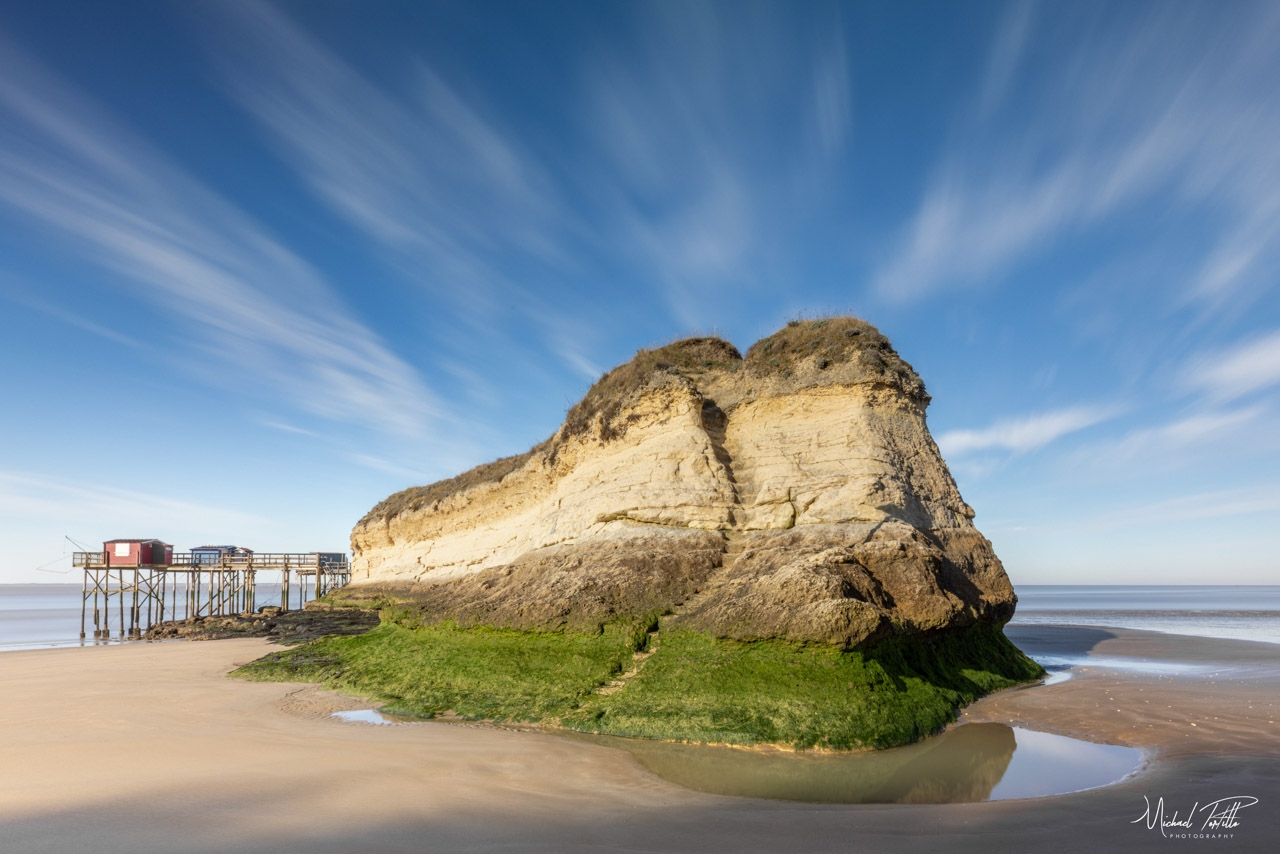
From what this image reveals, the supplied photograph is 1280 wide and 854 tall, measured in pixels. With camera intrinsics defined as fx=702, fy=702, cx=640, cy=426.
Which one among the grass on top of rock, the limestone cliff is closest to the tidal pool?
the grass on top of rock

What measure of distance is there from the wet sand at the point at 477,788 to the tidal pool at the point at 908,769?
40 cm

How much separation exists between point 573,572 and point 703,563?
2.67 metres

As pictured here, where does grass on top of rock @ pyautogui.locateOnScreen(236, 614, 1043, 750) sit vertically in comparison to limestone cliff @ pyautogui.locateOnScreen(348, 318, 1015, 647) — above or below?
below

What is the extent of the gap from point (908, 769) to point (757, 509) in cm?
725

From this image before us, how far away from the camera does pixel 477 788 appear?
7.83m

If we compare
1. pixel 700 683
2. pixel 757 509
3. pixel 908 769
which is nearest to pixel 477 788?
pixel 700 683

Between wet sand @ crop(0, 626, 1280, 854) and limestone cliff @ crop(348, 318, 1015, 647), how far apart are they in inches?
110

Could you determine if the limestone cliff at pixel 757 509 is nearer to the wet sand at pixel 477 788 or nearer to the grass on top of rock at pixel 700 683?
the grass on top of rock at pixel 700 683

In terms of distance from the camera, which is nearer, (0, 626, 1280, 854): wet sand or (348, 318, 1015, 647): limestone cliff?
(0, 626, 1280, 854): wet sand

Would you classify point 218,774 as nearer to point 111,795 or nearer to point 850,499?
point 111,795

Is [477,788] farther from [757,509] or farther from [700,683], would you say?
[757,509]

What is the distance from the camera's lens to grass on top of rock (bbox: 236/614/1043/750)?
9680mm

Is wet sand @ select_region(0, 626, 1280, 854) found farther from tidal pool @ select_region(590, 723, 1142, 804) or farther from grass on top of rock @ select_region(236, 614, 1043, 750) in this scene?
grass on top of rock @ select_region(236, 614, 1043, 750)

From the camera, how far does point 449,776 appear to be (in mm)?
8281
